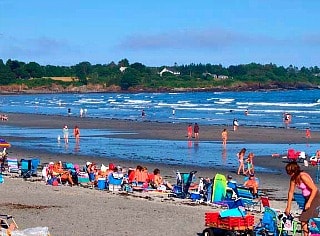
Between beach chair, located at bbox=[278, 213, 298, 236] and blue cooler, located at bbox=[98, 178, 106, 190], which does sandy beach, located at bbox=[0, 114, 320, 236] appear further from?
beach chair, located at bbox=[278, 213, 298, 236]

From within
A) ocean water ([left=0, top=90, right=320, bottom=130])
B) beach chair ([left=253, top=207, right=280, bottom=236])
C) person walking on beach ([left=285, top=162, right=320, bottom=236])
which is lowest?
ocean water ([left=0, top=90, right=320, bottom=130])

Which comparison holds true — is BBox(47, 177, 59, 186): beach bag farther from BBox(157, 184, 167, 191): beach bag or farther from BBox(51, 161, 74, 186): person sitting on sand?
BBox(157, 184, 167, 191): beach bag

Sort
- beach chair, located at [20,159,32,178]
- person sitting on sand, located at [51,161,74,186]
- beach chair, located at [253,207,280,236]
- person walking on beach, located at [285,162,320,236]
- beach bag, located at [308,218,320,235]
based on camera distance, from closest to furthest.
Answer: person walking on beach, located at [285,162,320,236]
beach bag, located at [308,218,320,235]
beach chair, located at [253,207,280,236]
person sitting on sand, located at [51,161,74,186]
beach chair, located at [20,159,32,178]

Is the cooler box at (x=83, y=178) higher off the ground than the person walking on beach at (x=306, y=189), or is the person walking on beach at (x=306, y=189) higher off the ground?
the person walking on beach at (x=306, y=189)

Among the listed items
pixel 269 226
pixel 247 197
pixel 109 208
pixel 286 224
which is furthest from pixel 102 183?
pixel 286 224

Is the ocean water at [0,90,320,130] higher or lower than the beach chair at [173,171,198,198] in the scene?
→ lower

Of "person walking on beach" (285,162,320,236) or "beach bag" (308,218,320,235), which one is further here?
"beach bag" (308,218,320,235)

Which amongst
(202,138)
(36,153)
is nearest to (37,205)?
(36,153)

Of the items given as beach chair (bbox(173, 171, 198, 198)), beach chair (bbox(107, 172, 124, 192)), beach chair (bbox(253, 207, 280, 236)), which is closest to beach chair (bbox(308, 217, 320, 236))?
beach chair (bbox(253, 207, 280, 236))

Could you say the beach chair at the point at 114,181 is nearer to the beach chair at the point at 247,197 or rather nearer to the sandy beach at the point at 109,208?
the sandy beach at the point at 109,208

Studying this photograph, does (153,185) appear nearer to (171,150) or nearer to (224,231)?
(224,231)

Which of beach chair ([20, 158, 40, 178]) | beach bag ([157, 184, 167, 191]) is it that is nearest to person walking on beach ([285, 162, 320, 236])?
beach bag ([157, 184, 167, 191])

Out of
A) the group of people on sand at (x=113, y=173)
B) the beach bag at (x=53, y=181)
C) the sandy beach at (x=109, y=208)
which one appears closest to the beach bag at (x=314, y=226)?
the sandy beach at (x=109, y=208)

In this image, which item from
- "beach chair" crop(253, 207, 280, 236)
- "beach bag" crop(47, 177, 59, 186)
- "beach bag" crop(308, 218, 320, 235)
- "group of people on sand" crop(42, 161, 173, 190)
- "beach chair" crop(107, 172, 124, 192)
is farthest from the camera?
"beach bag" crop(47, 177, 59, 186)
